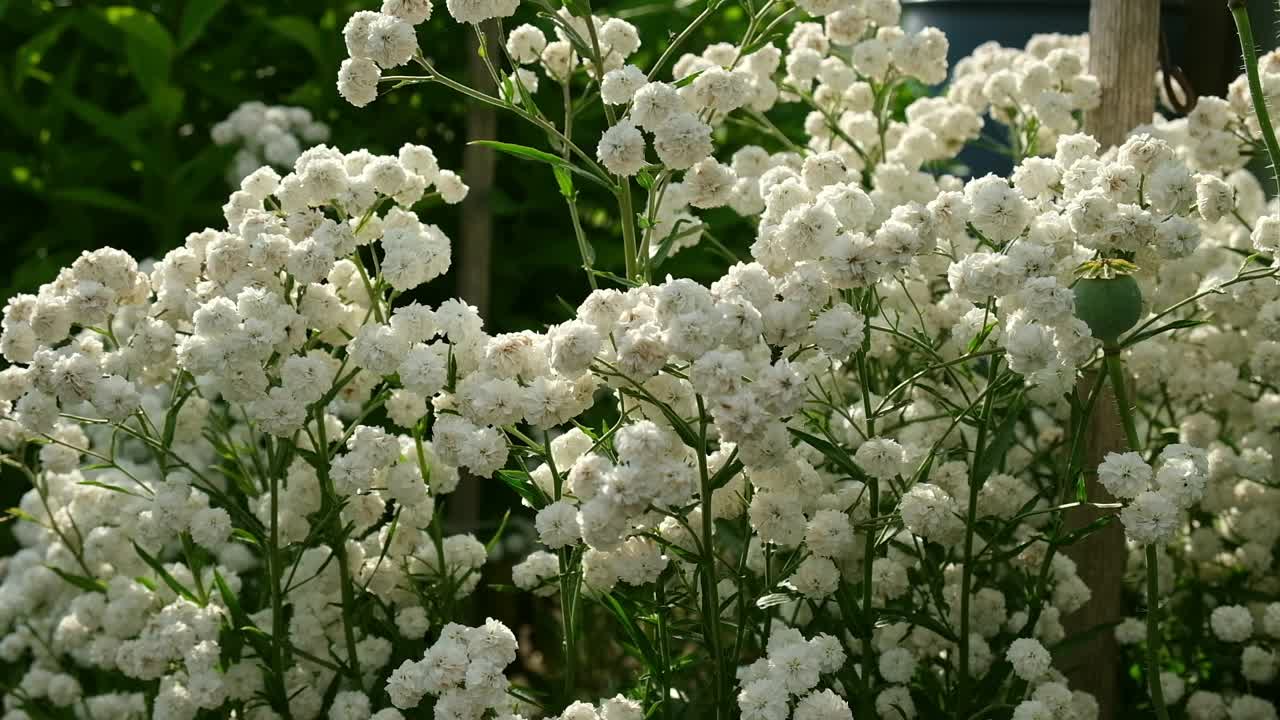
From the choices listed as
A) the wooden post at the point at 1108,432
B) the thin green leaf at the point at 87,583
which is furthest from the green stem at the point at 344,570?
the wooden post at the point at 1108,432

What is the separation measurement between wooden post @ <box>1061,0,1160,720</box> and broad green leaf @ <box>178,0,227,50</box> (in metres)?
2.38

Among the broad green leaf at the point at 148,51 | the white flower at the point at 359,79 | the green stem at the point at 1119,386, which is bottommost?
the green stem at the point at 1119,386

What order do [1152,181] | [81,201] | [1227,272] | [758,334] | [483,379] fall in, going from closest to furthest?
[758,334], [483,379], [1152,181], [1227,272], [81,201]

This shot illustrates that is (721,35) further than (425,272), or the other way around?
(721,35)

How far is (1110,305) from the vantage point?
1532 millimetres

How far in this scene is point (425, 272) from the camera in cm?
172

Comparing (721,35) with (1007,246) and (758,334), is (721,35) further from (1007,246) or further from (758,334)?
(758,334)

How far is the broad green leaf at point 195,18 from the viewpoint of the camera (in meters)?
3.60

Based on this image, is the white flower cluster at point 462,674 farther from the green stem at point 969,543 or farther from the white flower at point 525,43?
the white flower at point 525,43

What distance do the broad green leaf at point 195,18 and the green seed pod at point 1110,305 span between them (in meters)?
2.77

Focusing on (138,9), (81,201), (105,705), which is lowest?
(105,705)

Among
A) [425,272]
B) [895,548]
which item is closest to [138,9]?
[425,272]

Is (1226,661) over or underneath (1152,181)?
underneath

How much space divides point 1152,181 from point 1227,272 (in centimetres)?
76
